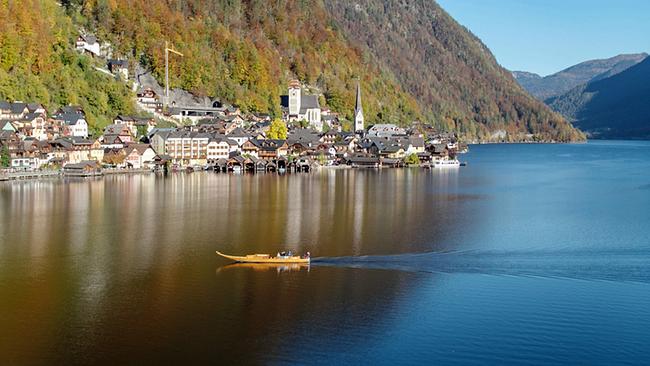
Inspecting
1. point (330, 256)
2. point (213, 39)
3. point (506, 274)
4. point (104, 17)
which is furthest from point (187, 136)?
point (506, 274)

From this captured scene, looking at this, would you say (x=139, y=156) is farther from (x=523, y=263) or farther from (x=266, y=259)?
(x=523, y=263)

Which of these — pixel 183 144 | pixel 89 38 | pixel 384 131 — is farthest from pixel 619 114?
pixel 183 144

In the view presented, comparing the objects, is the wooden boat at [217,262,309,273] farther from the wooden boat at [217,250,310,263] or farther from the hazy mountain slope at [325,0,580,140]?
the hazy mountain slope at [325,0,580,140]

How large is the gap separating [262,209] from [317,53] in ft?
168

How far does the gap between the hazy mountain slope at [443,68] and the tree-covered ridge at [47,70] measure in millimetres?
57959

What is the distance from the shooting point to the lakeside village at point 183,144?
37812 millimetres

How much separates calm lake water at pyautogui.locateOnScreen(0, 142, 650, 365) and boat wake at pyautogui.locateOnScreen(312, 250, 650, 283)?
0.07 metres

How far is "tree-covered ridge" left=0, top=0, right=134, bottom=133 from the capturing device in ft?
142

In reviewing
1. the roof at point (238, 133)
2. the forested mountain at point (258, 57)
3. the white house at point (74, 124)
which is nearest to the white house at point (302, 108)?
the forested mountain at point (258, 57)

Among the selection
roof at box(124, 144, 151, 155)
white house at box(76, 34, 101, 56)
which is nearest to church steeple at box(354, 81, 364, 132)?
white house at box(76, 34, 101, 56)

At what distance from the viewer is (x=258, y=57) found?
64.1m

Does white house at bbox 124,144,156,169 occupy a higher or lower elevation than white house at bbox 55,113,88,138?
lower

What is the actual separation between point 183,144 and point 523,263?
30.8 meters

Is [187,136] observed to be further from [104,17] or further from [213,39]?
[213,39]
